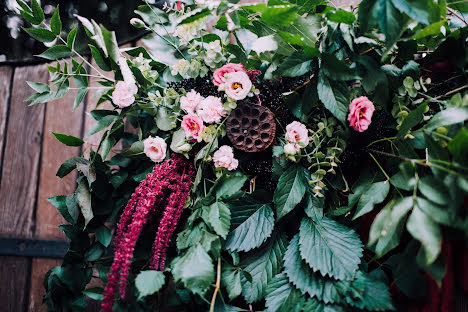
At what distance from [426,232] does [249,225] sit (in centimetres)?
34

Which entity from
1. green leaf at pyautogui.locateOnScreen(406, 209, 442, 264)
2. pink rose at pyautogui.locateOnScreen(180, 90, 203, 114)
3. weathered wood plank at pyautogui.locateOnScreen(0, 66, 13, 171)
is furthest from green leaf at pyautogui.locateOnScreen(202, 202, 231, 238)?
weathered wood plank at pyautogui.locateOnScreen(0, 66, 13, 171)

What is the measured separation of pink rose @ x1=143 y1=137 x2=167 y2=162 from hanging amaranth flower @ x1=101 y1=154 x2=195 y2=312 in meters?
0.03

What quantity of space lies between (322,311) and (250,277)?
0.49 feet

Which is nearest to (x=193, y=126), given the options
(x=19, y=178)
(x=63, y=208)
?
(x=63, y=208)

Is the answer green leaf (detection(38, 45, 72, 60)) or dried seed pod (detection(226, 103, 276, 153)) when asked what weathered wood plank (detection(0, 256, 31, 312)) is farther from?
dried seed pod (detection(226, 103, 276, 153))

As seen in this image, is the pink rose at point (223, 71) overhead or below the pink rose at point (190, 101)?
overhead

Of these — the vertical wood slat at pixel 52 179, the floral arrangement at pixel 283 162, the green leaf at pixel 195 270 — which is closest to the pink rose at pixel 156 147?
the floral arrangement at pixel 283 162

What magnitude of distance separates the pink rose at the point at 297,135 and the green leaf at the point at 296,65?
0.34 feet

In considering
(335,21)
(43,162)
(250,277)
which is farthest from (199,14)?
(43,162)

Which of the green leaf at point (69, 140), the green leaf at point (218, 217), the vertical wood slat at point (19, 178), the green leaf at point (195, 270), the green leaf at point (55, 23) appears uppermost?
the green leaf at point (55, 23)

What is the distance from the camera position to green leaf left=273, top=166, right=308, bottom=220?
69 cm

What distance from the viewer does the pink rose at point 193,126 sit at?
734 mm

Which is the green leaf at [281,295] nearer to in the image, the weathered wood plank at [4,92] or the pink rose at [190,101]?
the pink rose at [190,101]

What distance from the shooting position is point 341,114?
2.17ft
